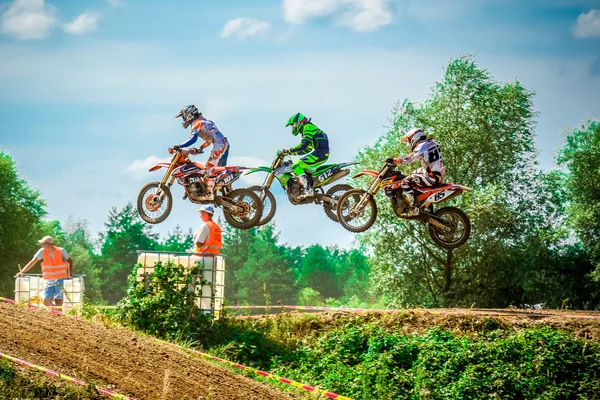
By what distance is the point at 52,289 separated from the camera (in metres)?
19.0

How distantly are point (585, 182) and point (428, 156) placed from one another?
635 inches

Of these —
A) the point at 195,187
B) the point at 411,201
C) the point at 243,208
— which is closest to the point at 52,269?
the point at 195,187

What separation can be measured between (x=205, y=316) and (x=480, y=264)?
1589 centimetres

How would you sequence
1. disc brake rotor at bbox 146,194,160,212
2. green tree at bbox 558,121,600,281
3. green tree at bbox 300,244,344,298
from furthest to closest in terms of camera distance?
green tree at bbox 300,244,344,298, green tree at bbox 558,121,600,281, disc brake rotor at bbox 146,194,160,212

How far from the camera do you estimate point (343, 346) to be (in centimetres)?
1817

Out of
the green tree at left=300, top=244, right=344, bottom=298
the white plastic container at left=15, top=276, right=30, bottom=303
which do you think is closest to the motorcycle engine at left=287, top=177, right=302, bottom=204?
the white plastic container at left=15, top=276, right=30, bottom=303

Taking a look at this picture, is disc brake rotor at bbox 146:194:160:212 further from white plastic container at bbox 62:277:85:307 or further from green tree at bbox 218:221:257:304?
green tree at bbox 218:221:257:304

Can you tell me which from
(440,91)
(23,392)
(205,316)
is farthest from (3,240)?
(23,392)

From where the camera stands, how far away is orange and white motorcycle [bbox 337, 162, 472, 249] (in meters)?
16.9

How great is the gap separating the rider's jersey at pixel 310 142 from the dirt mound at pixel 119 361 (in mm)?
4827

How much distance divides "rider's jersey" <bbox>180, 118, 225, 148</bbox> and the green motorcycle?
0.97 meters

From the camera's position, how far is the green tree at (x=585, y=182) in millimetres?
30047

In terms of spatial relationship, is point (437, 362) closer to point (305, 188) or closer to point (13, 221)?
point (305, 188)

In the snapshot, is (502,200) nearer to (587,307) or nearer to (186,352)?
(587,307)
